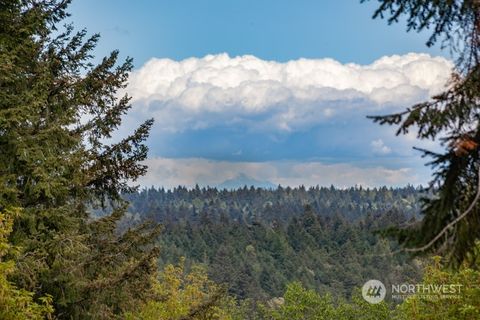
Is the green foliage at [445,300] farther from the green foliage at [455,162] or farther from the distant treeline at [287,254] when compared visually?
the distant treeline at [287,254]

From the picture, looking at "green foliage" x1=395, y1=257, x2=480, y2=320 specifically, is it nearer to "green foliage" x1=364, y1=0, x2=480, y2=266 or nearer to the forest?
the forest

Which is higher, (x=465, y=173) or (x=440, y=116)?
(x=440, y=116)

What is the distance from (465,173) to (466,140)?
0.45 metres

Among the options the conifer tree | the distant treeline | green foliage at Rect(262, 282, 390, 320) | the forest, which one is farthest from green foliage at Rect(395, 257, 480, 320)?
the distant treeline

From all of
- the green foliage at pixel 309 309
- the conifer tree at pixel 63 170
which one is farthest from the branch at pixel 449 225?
the green foliage at pixel 309 309

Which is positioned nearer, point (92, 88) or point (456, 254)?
point (456, 254)

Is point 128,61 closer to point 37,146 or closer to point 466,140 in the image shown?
point 37,146

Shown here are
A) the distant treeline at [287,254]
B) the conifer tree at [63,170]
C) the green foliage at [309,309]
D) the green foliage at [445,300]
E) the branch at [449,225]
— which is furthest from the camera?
the distant treeline at [287,254]

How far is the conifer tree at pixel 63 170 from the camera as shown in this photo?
1260cm

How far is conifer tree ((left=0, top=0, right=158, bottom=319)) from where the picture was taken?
12.6 m

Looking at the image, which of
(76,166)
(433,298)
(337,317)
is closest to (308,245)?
(337,317)

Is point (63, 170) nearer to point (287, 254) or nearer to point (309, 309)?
point (309, 309)

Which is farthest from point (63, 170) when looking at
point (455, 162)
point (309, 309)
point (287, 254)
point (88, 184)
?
point (287, 254)

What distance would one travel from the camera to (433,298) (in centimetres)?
2367
